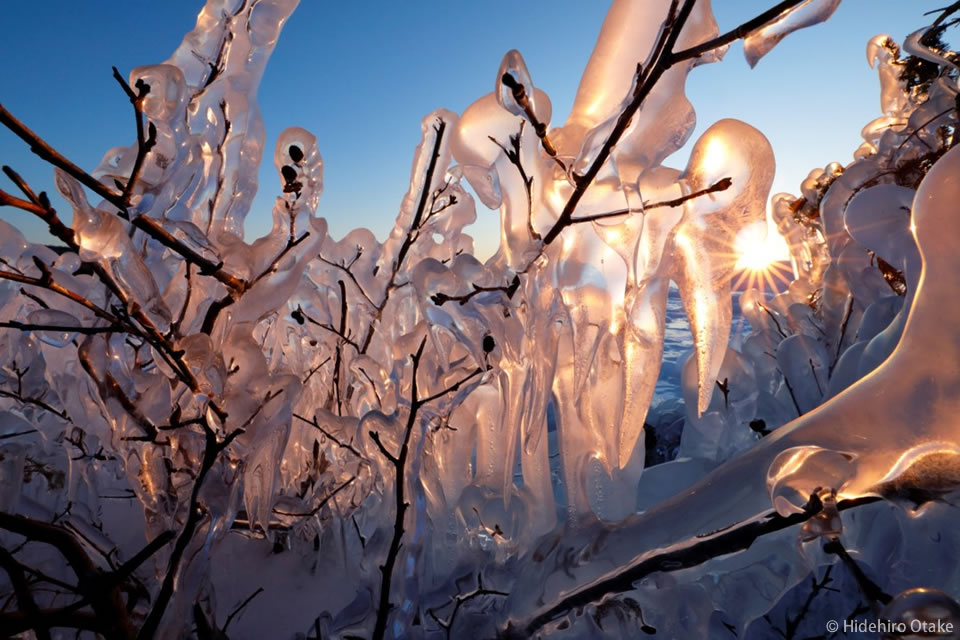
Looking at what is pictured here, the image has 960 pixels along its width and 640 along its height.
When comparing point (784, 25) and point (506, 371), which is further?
point (506, 371)

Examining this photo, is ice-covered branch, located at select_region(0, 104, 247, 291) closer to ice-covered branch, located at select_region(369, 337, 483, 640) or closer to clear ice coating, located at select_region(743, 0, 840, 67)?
ice-covered branch, located at select_region(369, 337, 483, 640)

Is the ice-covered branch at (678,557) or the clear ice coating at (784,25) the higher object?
the clear ice coating at (784,25)

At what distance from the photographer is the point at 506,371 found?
934mm

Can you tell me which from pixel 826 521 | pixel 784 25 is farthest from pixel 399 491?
pixel 784 25

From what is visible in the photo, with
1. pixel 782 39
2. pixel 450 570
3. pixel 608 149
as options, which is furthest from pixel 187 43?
pixel 450 570

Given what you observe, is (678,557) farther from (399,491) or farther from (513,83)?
(513,83)

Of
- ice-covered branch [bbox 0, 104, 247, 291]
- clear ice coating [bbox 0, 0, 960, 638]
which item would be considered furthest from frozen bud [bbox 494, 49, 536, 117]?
ice-covered branch [bbox 0, 104, 247, 291]

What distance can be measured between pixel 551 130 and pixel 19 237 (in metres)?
1.24

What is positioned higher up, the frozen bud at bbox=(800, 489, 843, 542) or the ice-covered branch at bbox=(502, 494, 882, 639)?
the frozen bud at bbox=(800, 489, 843, 542)

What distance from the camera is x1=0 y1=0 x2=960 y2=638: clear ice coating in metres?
0.67

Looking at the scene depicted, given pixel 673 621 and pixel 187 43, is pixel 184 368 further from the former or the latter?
pixel 673 621

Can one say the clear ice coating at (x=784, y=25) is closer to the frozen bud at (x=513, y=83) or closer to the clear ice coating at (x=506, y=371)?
the clear ice coating at (x=506, y=371)

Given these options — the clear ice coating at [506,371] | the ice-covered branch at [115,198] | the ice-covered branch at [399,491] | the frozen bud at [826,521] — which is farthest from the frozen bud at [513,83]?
the frozen bud at [826,521]

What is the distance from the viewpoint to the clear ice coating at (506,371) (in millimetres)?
669
